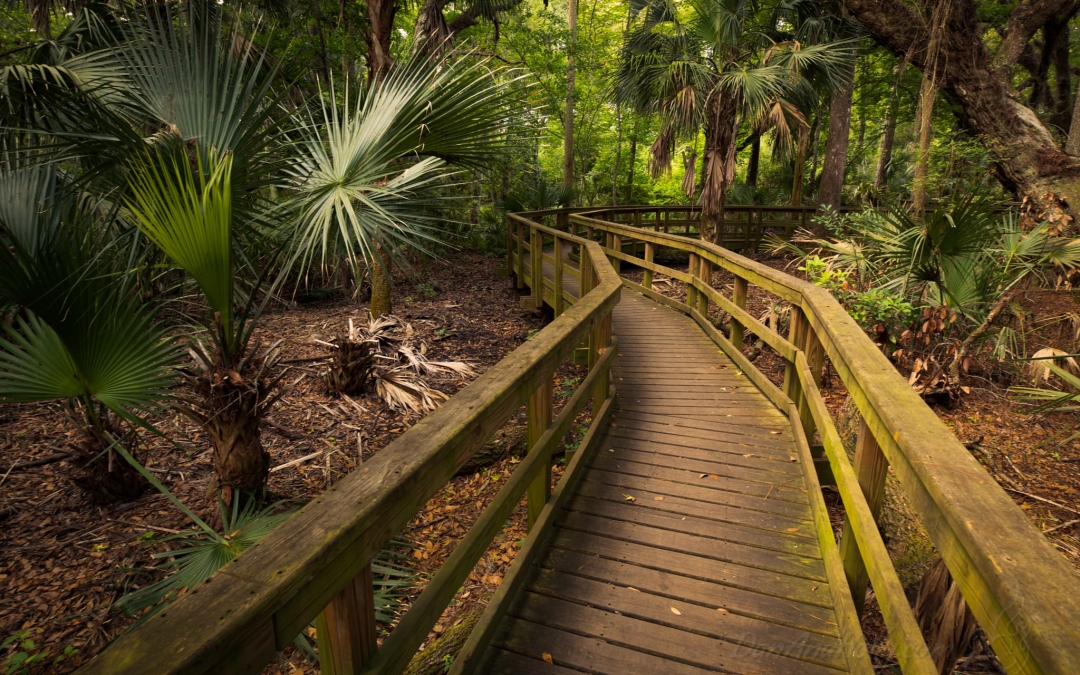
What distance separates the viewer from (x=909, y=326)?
5.96 metres

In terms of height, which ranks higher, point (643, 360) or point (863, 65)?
point (863, 65)

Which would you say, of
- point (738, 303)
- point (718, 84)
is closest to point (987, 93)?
point (718, 84)

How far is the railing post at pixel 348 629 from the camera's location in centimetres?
142

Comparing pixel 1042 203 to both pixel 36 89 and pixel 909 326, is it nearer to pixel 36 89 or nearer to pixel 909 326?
pixel 909 326

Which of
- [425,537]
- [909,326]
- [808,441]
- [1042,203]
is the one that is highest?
[1042,203]

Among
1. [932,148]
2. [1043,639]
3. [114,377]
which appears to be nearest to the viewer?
[1043,639]

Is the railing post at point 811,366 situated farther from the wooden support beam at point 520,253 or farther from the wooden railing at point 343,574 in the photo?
the wooden support beam at point 520,253

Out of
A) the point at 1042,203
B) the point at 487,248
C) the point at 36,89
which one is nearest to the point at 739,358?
the point at 1042,203

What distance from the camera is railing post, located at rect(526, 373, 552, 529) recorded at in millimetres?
2830

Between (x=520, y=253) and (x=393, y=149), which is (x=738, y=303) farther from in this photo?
(x=520, y=253)

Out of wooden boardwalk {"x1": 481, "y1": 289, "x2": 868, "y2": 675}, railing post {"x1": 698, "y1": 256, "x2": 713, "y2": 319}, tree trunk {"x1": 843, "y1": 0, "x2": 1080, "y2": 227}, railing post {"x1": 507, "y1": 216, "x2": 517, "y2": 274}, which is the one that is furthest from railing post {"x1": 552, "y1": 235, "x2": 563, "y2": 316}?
tree trunk {"x1": 843, "y1": 0, "x2": 1080, "y2": 227}

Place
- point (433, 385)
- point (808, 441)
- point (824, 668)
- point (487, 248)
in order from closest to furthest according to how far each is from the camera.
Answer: point (824, 668), point (808, 441), point (433, 385), point (487, 248)

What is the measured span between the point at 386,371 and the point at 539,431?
4.06 metres

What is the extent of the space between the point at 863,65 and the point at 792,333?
16411 millimetres
